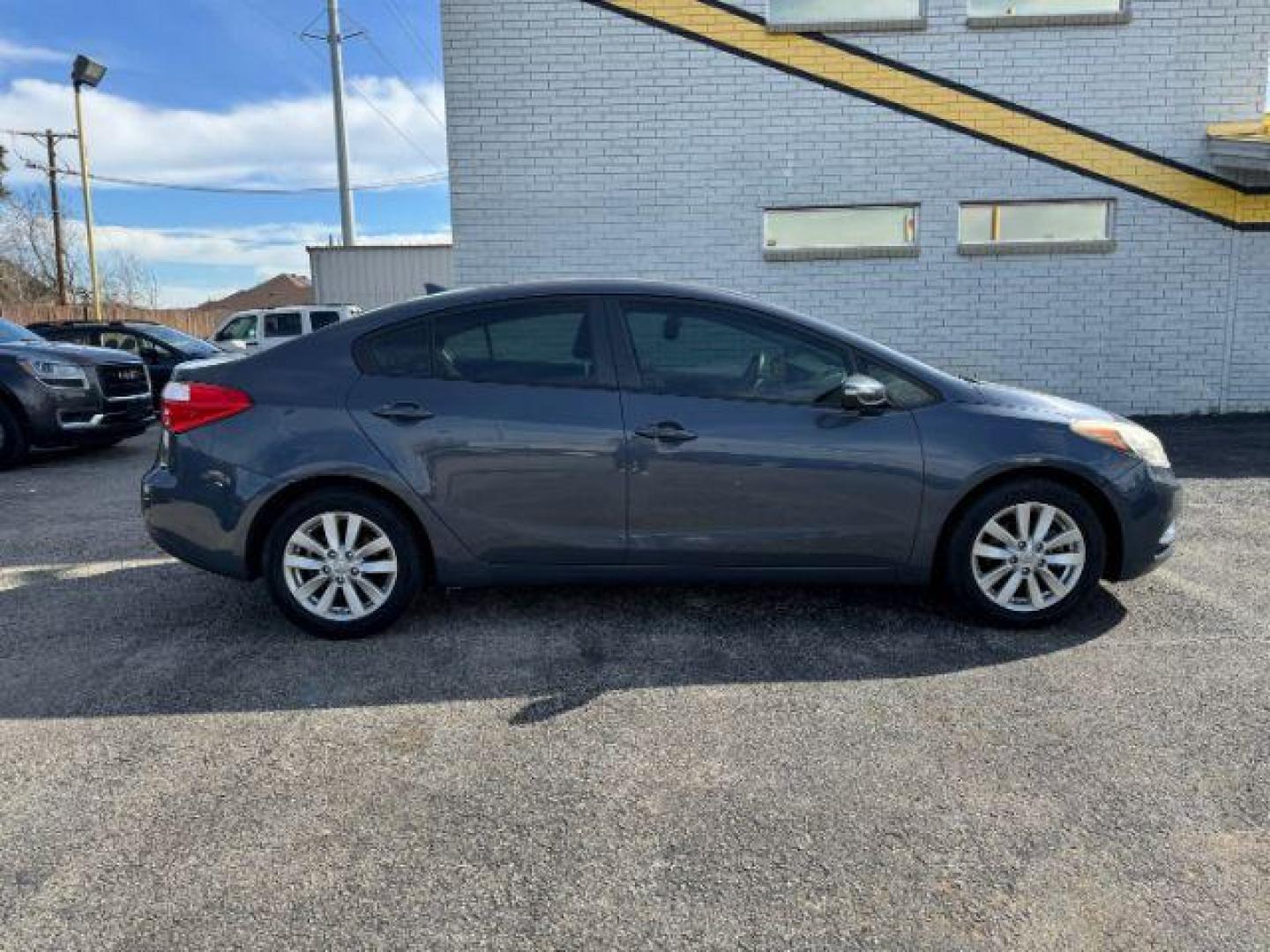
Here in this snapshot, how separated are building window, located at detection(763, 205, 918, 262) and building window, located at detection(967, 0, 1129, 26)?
2.21m

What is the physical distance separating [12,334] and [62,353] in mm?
1097

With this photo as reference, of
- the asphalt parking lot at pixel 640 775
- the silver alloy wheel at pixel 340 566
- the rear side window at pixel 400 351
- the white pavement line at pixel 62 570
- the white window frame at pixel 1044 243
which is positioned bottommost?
the asphalt parking lot at pixel 640 775

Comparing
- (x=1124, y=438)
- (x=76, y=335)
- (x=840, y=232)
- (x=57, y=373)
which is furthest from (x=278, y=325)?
(x=1124, y=438)

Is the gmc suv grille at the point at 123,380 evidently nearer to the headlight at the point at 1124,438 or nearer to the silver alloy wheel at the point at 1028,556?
the silver alloy wheel at the point at 1028,556

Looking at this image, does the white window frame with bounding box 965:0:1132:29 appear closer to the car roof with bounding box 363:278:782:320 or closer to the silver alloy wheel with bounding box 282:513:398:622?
the car roof with bounding box 363:278:782:320

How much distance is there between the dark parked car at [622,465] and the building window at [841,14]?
7768 mm

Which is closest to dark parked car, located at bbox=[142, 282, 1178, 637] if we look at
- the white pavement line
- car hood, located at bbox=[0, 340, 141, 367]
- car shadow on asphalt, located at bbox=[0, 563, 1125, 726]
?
car shadow on asphalt, located at bbox=[0, 563, 1125, 726]

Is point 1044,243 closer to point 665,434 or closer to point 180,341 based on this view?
point 665,434

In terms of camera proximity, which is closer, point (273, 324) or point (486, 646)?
point (486, 646)

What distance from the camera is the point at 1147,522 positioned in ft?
13.1

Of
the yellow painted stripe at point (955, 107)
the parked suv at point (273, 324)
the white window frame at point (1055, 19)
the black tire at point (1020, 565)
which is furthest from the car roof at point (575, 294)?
the parked suv at point (273, 324)

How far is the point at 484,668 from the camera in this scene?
12.0ft

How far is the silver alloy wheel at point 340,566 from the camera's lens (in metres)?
3.92

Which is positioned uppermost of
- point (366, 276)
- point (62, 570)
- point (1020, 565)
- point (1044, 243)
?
point (366, 276)
